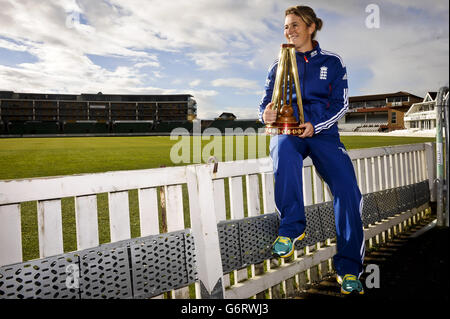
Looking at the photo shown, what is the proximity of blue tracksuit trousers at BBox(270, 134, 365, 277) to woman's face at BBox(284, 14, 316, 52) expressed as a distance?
606 millimetres

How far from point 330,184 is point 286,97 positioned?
0.67 metres

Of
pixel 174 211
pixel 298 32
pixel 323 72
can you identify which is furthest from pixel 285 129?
pixel 174 211

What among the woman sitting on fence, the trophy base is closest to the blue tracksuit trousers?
the woman sitting on fence

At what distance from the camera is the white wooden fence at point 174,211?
164 centimetres

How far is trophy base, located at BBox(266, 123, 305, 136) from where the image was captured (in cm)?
183

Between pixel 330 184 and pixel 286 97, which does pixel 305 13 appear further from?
pixel 330 184

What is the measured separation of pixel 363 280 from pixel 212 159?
1750 millimetres

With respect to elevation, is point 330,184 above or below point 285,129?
below

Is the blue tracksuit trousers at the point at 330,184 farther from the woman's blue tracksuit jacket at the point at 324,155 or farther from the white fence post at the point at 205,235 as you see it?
the white fence post at the point at 205,235

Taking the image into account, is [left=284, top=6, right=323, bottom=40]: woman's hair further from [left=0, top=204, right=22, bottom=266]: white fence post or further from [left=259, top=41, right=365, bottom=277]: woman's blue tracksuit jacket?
[left=0, top=204, right=22, bottom=266]: white fence post

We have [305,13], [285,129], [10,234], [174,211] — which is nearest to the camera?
[10,234]

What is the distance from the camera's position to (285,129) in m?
1.83
